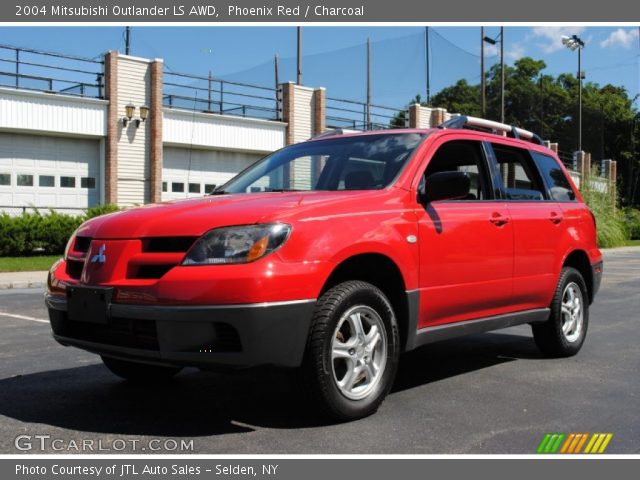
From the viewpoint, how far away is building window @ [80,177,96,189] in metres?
26.5

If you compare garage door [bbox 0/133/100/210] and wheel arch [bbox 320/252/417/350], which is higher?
garage door [bbox 0/133/100/210]

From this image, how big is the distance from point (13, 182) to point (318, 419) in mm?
23220

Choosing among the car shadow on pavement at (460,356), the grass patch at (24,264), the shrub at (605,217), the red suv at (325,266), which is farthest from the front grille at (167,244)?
the shrub at (605,217)

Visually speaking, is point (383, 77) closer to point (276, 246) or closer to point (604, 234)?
point (604, 234)

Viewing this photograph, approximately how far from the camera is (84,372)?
5.71 m

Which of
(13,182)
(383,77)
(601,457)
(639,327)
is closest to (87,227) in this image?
(601,457)

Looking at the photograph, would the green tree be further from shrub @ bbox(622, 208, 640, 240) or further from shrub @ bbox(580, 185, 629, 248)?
shrub @ bbox(580, 185, 629, 248)

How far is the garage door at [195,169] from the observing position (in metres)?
28.9

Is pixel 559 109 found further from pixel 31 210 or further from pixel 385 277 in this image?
pixel 385 277

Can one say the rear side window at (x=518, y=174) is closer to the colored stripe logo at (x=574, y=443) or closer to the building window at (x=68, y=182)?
the colored stripe logo at (x=574, y=443)

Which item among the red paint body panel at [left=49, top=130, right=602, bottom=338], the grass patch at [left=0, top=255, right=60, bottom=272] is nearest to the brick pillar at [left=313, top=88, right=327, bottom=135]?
the grass patch at [left=0, top=255, right=60, bottom=272]

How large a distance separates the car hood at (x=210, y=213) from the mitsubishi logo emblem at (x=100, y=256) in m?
0.07

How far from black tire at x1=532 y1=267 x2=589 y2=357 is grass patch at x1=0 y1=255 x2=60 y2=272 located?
1387 cm

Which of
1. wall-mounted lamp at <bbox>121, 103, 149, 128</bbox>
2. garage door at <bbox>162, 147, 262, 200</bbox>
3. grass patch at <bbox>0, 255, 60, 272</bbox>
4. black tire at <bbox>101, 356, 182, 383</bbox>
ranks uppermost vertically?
wall-mounted lamp at <bbox>121, 103, 149, 128</bbox>
